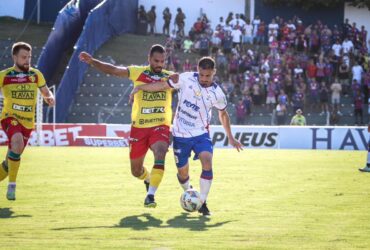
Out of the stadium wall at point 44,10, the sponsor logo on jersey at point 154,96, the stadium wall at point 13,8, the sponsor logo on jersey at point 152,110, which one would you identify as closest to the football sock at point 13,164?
the sponsor logo on jersey at point 152,110

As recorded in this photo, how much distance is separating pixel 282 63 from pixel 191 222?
99.7 feet

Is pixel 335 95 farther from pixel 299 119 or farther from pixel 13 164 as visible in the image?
pixel 13 164

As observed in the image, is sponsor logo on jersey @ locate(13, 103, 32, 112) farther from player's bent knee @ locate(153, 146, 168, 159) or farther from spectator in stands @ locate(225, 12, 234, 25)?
spectator in stands @ locate(225, 12, 234, 25)

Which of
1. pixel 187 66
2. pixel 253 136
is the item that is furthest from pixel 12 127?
pixel 187 66

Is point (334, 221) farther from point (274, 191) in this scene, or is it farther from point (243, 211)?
point (274, 191)

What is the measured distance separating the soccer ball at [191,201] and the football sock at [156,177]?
26.7 inches

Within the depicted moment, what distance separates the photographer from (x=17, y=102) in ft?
44.8

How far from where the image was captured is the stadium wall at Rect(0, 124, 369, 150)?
33.6 metres

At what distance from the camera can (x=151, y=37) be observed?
4625 cm

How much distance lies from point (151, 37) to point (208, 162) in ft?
113

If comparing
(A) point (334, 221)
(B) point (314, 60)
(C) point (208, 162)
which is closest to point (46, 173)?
(C) point (208, 162)

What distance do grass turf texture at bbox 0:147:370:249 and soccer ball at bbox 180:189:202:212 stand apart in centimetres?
13

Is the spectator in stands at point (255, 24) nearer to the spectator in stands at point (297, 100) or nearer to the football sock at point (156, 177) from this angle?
the spectator in stands at point (297, 100)

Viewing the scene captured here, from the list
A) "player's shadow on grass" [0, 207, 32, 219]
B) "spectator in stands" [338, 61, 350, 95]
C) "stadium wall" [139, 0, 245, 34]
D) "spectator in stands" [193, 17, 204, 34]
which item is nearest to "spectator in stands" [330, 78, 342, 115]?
"spectator in stands" [338, 61, 350, 95]
